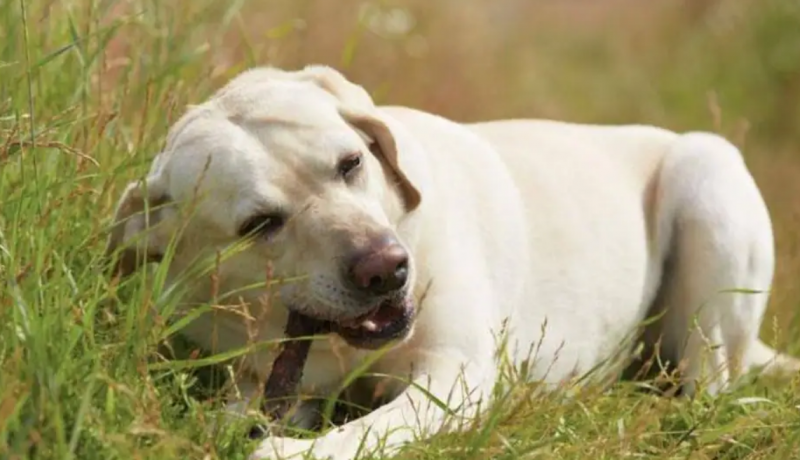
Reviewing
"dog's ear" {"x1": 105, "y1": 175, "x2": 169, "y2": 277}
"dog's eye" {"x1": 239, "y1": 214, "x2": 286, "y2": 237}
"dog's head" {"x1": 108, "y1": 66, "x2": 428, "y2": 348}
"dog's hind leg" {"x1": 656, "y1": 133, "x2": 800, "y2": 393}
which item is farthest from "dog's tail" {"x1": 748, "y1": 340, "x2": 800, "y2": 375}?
"dog's ear" {"x1": 105, "y1": 175, "x2": 169, "y2": 277}

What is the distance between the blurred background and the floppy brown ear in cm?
55

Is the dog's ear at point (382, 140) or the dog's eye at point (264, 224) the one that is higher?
the dog's ear at point (382, 140)

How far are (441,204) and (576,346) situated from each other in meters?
0.68

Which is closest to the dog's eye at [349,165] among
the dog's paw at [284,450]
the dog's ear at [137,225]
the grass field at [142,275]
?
the dog's ear at [137,225]

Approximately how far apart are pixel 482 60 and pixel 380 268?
566 centimetres

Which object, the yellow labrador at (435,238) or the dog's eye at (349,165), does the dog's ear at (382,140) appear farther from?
the dog's eye at (349,165)

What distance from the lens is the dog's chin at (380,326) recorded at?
313 cm

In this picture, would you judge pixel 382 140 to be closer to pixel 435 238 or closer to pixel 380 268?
pixel 435 238

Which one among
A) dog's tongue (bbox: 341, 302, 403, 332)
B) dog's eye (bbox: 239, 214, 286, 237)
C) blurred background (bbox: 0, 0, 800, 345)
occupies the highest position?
dog's eye (bbox: 239, 214, 286, 237)

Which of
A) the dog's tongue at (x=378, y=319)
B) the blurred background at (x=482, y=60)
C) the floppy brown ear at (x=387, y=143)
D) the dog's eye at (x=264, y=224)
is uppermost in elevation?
the floppy brown ear at (x=387, y=143)

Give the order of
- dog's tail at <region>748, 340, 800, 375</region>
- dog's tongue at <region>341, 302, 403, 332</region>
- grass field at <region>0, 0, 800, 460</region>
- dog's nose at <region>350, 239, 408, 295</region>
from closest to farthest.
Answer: grass field at <region>0, 0, 800, 460</region> < dog's nose at <region>350, 239, 408, 295</region> < dog's tongue at <region>341, 302, 403, 332</region> < dog's tail at <region>748, 340, 800, 375</region>

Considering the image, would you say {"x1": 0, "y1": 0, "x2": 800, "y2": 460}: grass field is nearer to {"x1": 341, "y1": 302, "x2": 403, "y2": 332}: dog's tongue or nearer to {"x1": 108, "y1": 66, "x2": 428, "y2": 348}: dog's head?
{"x1": 108, "y1": 66, "x2": 428, "y2": 348}: dog's head

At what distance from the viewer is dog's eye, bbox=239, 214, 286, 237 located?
3141mm

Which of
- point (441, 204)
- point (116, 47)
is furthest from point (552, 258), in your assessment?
point (116, 47)
